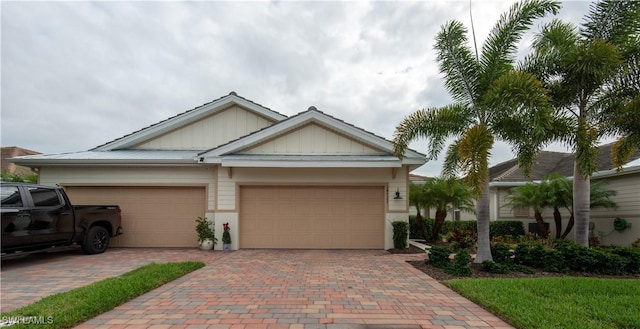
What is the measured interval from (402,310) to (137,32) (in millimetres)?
10847

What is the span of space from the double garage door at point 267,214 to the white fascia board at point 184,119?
2.20 metres

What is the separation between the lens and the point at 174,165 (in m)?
11.8

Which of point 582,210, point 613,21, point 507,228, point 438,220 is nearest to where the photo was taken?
point 613,21

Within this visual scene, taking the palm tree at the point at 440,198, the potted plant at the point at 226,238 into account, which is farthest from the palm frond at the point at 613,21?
the potted plant at the point at 226,238

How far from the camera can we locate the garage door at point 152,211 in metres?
11.9

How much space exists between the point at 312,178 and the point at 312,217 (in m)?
1.30

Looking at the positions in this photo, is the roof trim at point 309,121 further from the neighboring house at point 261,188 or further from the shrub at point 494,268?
the shrub at point 494,268

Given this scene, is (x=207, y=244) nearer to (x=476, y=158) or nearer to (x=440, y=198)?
(x=476, y=158)

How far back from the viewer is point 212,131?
1376 centimetres

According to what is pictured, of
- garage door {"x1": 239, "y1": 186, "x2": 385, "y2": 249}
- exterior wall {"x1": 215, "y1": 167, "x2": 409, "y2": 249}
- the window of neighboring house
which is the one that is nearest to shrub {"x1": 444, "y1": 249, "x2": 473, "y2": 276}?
exterior wall {"x1": 215, "y1": 167, "x2": 409, "y2": 249}

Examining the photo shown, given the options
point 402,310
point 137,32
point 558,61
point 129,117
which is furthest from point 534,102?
point 129,117

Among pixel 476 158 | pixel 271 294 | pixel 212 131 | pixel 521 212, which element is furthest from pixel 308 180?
pixel 521 212

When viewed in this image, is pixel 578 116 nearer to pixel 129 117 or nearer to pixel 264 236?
pixel 264 236

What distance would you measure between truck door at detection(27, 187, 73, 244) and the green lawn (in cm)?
909
